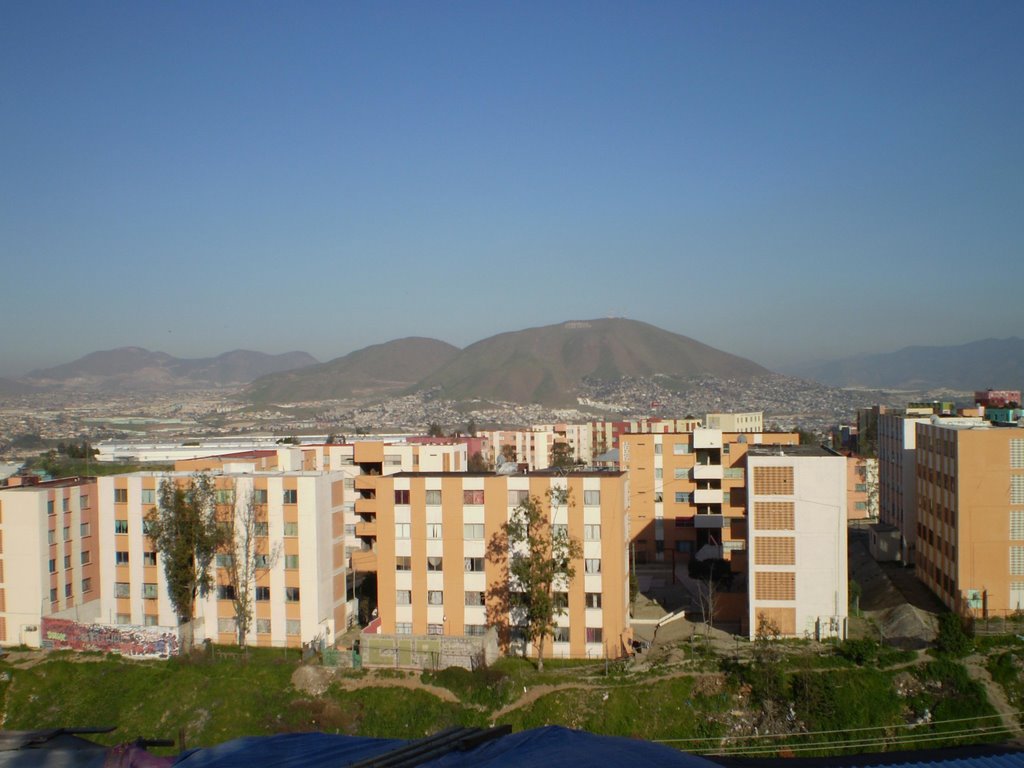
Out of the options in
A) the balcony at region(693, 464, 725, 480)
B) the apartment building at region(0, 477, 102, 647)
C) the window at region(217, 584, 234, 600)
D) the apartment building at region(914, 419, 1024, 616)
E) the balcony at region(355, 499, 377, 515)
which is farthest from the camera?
the balcony at region(693, 464, 725, 480)

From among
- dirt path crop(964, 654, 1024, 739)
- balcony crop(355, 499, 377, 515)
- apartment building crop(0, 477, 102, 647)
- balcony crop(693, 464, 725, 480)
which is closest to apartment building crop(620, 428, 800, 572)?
balcony crop(693, 464, 725, 480)

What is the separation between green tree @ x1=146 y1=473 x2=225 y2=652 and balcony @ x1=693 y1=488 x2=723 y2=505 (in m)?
13.9

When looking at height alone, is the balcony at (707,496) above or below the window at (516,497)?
below

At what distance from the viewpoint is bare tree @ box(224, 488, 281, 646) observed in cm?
1703

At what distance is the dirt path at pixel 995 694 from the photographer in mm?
11289

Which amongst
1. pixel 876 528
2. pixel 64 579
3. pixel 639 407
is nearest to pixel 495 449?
pixel 876 528

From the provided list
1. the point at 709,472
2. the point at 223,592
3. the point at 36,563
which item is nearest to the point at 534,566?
the point at 223,592

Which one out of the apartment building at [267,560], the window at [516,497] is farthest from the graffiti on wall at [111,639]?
the window at [516,497]

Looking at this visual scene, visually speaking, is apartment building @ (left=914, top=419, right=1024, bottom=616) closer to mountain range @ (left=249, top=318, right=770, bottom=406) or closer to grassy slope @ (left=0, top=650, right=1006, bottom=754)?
grassy slope @ (left=0, top=650, right=1006, bottom=754)

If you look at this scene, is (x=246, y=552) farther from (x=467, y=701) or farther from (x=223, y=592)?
(x=467, y=701)

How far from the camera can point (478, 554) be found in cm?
1616

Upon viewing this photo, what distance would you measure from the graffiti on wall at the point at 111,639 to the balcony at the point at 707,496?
49.1ft

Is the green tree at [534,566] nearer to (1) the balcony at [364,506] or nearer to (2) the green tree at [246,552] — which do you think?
(2) the green tree at [246,552]

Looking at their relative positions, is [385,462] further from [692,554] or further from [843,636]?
[843,636]
